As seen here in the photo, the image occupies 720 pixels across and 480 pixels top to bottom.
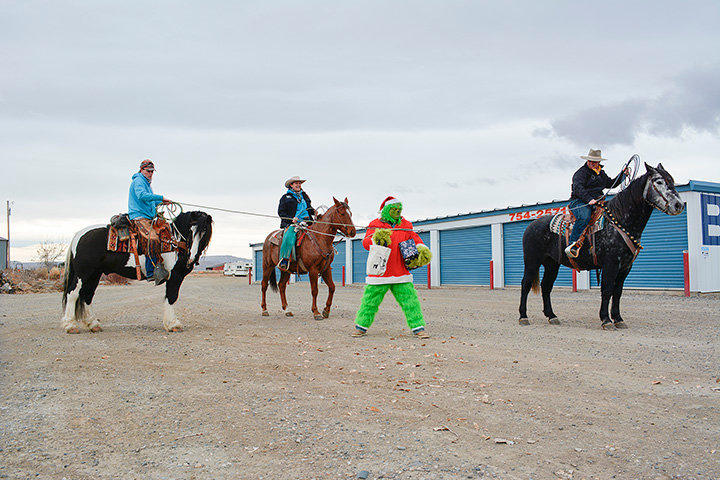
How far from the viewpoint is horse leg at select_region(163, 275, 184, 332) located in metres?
8.41

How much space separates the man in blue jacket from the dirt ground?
1390mm

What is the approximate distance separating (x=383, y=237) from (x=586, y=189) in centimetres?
366

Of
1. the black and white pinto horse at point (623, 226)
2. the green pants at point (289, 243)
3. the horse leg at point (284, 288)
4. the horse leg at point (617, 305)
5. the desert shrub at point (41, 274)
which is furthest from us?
the desert shrub at point (41, 274)

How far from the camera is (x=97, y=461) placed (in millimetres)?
3008

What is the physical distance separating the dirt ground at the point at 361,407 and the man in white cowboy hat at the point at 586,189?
195 cm

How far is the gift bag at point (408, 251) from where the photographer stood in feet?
25.2

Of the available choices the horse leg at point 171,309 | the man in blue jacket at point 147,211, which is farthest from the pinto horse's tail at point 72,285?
the horse leg at point 171,309

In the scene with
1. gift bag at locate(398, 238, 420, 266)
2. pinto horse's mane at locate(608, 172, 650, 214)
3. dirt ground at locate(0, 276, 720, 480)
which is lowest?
dirt ground at locate(0, 276, 720, 480)

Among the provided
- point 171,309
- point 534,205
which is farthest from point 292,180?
point 534,205

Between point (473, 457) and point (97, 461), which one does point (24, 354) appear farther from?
point (473, 457)

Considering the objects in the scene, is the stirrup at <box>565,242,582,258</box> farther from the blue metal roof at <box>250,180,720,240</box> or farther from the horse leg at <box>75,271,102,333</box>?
the blue metal roof at <box>250,180,720,240</box>

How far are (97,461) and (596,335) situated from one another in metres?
6.73

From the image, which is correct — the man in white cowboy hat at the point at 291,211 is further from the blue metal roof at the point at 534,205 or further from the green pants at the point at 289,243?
the blue metal roof at the point at 534,205

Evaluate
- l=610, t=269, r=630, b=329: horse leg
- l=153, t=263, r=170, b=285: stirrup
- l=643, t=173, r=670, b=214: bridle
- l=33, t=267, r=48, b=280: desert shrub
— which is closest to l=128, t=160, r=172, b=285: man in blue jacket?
l=153, t=263, r=170, b=285: stirrup
